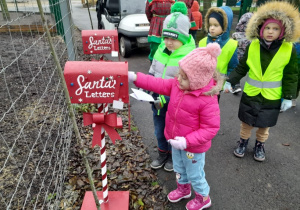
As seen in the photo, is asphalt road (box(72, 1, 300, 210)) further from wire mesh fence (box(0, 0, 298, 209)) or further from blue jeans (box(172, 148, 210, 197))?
wire mesh fence (box(0, 0, 298, 209))

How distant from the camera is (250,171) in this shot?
116 inches

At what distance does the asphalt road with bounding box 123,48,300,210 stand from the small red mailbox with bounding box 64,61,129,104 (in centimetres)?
151

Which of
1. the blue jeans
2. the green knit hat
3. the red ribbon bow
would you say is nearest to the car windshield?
the green knit hat

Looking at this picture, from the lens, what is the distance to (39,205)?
231 centimetres

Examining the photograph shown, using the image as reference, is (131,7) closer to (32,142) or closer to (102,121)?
(32,142)

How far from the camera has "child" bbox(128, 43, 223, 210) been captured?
70.8 inches

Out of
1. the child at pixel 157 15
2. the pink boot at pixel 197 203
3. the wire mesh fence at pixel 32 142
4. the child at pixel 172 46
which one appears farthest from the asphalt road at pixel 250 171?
the child at pixel 157 15

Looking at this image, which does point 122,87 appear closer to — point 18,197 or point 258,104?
point 18,197

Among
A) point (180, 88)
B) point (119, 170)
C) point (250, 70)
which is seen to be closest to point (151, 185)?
point (119, 170)

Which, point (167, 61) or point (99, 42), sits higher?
point (167, 61)

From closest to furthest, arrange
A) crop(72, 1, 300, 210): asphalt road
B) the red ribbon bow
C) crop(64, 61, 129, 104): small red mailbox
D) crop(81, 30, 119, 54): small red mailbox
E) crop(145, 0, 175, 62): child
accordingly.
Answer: crop(64, 61, 129, 104): small red mailbox < the red ribbon bow < crop(72, 1, 300, 210): asphalt road < crop(81, 30, 119, 54): small red mailbox < crop(145, 0, 175, 62): child

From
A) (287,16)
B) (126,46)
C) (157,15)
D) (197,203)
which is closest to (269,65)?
(287,16)

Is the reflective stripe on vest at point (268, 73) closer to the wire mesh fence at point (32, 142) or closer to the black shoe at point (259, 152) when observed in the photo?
the black shoe at point (259, 152)

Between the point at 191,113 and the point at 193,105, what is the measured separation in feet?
0.25
